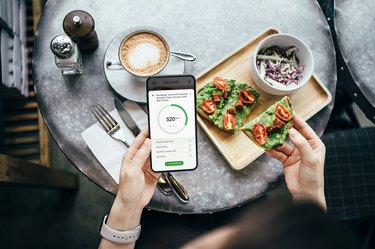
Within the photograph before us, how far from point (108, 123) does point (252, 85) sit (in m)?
0.47

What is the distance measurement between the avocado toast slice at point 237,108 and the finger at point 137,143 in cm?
22

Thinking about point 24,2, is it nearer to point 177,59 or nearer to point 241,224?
point 177,59

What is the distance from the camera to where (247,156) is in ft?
3.98

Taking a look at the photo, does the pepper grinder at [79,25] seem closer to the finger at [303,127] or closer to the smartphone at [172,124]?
the smartphone at [172,124]

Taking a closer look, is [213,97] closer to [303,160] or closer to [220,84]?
[220,84]

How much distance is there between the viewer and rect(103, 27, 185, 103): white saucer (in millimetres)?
1209

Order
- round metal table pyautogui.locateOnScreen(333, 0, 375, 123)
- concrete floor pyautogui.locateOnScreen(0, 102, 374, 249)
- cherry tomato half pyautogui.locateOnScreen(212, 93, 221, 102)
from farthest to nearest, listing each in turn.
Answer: concrete floor pyautogui.locateOnScreen(0, 102, 374, 249) < round metal table pyautogui.locateOnScreen(333, 0, 375, 123) < cherry tomato half pyautogui.locateOnScreen(212, 93, 221, 102)

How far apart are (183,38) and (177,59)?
0.33 ft

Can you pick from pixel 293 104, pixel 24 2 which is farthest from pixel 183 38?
pixel 24 2

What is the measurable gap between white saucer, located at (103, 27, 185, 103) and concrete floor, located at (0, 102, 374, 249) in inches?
42.0

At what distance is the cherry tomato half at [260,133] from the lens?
3.73 ft

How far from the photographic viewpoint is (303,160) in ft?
3.73

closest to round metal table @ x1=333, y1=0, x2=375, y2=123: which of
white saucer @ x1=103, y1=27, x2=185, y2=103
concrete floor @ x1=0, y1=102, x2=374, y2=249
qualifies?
white saucer @ x1=103, y1=27, x2=185, y2=103

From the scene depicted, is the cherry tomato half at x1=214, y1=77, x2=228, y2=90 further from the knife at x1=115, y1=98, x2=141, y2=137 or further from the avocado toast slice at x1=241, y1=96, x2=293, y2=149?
the knife at x1=115, y1=98, x2=141, y2=137
